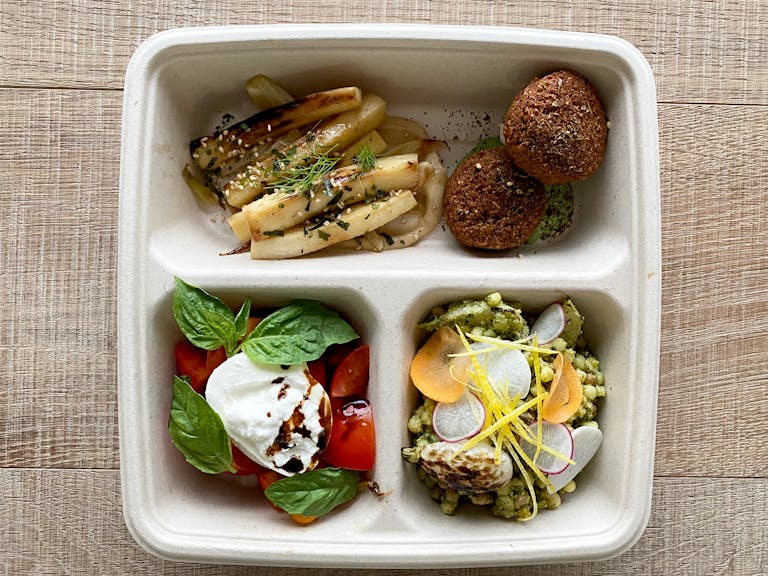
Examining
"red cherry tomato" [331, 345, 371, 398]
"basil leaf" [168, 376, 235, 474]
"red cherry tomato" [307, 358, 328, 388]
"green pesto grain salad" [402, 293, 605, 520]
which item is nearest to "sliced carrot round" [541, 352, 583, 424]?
"green pesto grain salad" [402, 293, 605, 520]

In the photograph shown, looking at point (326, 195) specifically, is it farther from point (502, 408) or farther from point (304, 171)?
point (502, 408)

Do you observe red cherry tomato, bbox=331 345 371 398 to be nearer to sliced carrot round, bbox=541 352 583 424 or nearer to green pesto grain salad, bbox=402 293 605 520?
green pesto grain salad, bbox=402 293 605 520

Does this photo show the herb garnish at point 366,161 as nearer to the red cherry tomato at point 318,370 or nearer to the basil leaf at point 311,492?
the red cherry tomato at point 318,370

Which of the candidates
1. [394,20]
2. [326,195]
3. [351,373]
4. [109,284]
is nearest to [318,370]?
[351,373]

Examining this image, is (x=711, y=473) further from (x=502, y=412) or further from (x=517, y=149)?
(x=517, y=149)

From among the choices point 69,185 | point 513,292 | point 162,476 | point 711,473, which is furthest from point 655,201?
point 69,185

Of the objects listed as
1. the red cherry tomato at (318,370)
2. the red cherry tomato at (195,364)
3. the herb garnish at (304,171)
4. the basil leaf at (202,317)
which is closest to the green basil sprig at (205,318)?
the basil leaf at (202,317)
